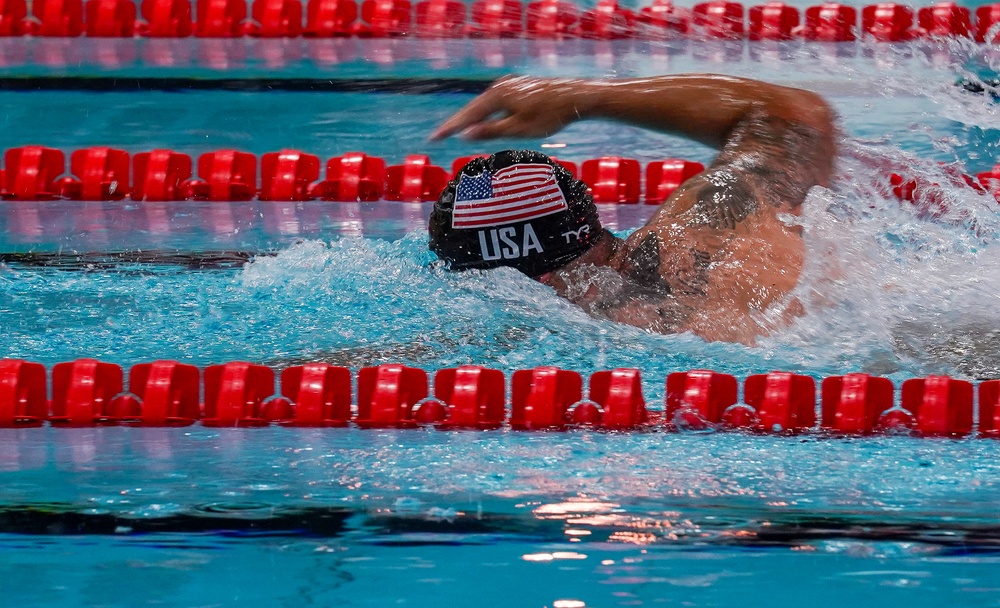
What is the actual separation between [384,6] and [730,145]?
143 inches

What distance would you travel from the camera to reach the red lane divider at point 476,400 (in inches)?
101

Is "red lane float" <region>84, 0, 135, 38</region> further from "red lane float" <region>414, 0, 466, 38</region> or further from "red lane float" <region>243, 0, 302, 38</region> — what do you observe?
"red lane float" <region>414, 0, 466, 38</region>

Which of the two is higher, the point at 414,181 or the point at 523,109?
the point at 523,109

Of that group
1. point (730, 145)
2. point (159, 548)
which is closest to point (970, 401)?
point (730, 145)

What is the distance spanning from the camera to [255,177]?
4578 millimetres

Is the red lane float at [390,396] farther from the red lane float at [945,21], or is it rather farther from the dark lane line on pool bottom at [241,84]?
the red lane float at [945,21]

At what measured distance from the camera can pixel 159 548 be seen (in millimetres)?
2111

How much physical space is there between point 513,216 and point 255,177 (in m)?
2.12

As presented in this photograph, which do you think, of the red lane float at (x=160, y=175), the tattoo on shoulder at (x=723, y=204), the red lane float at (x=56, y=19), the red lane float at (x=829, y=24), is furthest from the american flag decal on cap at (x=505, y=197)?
the red lane float at (x=56, y=19)

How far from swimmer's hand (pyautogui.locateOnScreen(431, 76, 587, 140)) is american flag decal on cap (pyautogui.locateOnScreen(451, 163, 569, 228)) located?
0.37 feet

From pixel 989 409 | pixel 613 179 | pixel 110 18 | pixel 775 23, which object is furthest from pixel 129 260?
pixel 775 23

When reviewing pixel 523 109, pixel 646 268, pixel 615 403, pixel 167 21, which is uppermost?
pixel 167 21

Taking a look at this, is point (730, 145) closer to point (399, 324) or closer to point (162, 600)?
point (399, 324)

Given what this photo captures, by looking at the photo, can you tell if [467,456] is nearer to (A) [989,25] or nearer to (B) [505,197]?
(B) [505,197]
